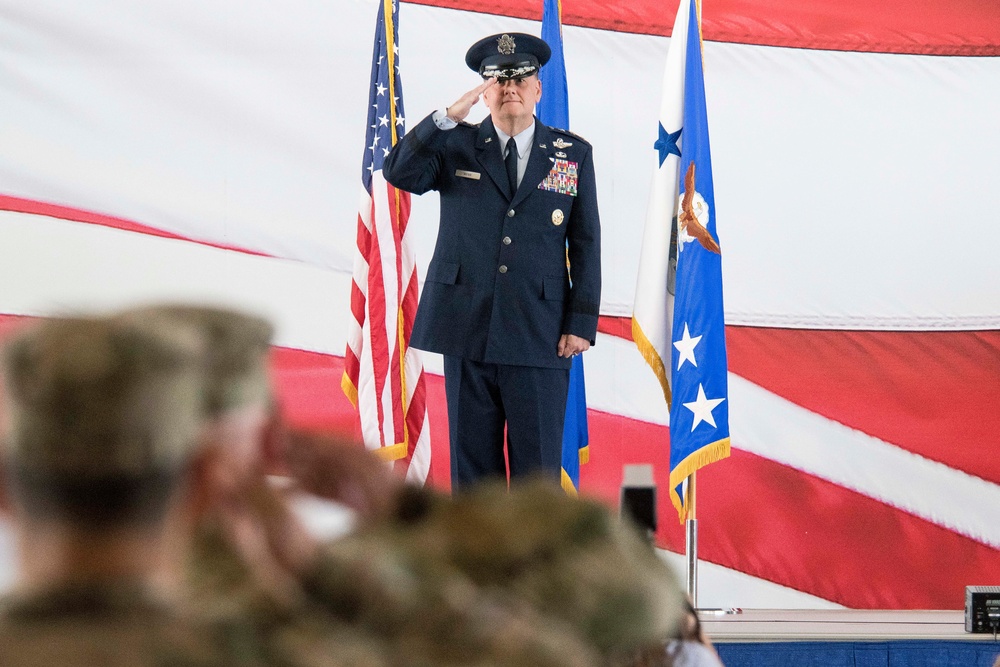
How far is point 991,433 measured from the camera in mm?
3723

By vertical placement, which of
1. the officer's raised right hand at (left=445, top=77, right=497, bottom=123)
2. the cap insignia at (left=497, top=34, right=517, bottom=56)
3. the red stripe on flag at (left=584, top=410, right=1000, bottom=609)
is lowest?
the red stripe on flag at (left=584, top=410, right=1000, bottom=609)

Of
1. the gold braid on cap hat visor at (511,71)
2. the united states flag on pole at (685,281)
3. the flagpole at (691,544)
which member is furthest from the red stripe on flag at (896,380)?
the gold braid on cap hat visor at (511,71)

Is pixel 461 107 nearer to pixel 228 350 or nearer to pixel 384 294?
pixel 384 294

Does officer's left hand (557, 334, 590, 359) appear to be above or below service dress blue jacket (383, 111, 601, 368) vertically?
below

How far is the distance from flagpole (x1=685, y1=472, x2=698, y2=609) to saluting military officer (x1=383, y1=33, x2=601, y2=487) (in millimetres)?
407

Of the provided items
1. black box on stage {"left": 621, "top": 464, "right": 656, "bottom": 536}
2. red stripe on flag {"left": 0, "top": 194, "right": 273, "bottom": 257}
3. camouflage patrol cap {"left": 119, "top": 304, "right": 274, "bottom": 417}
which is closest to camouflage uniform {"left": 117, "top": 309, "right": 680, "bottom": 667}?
camouflage patrol cap {"left": 119, "top": 304, "right": 274, "bottom": 417}

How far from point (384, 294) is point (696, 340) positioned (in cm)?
89

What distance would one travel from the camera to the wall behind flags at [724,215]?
356 centimetres

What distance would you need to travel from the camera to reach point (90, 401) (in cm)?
48

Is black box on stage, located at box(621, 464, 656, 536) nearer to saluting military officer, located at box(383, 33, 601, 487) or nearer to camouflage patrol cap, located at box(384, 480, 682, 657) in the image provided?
camouflage patrol cap, located at box(384, 480, 682, 657)

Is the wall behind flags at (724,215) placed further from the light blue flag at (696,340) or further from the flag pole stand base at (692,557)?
the flag pole stand base at (692,557)

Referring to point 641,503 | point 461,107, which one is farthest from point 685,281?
point 641,503

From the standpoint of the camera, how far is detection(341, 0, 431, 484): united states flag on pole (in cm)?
326

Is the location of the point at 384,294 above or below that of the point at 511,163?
below
